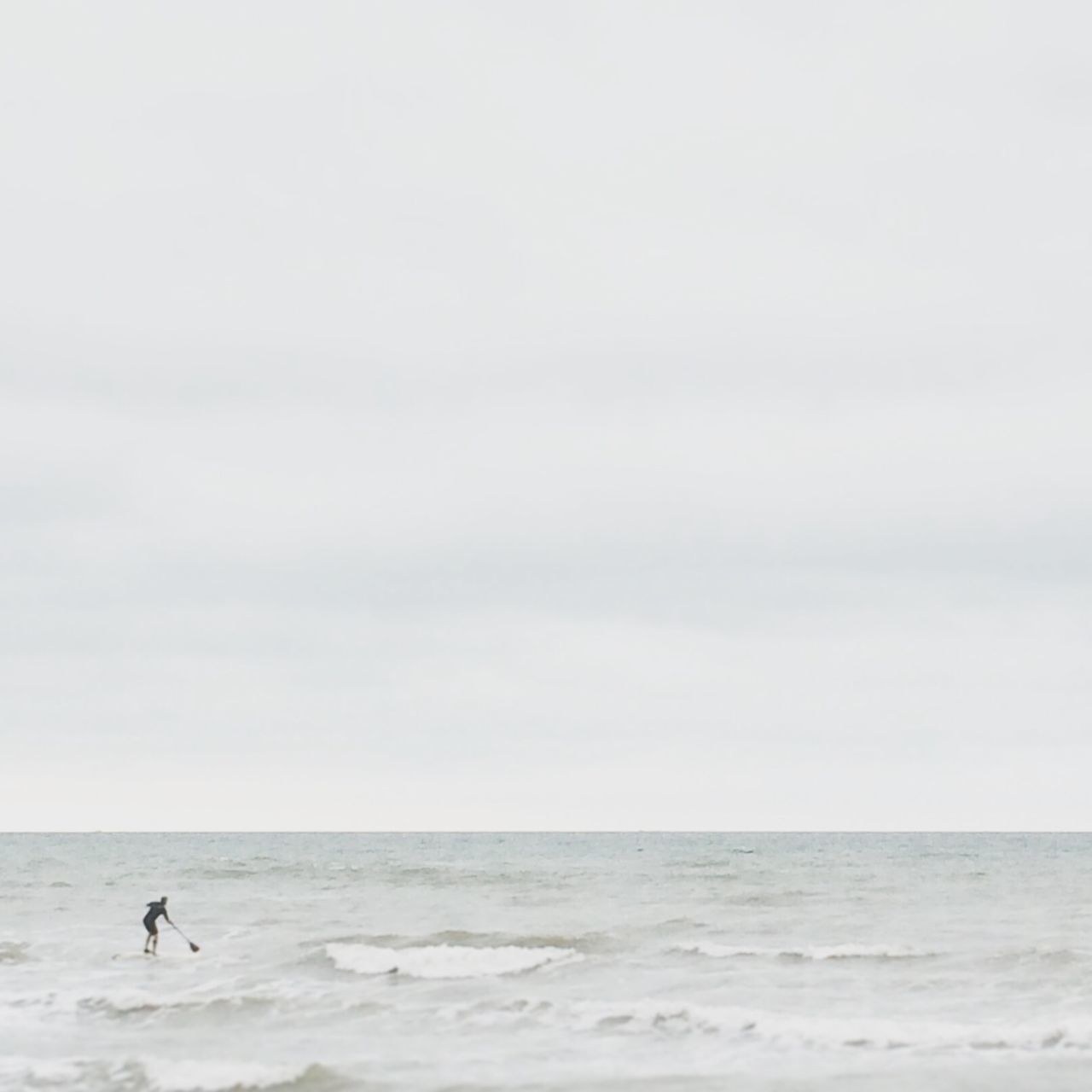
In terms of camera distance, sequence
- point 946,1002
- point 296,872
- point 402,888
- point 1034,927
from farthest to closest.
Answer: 1. point 296,872
2. point 402,888
3. point 1034,927
4. point 946,1002

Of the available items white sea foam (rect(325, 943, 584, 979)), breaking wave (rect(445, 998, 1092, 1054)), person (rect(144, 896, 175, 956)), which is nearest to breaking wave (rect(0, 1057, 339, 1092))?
breaking wave (rect(445, 998, 1092, 1054))

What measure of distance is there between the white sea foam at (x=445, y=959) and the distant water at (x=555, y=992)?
0.37 ft

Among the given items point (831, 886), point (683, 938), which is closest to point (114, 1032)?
point (683, 938)

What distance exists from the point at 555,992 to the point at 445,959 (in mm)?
5321

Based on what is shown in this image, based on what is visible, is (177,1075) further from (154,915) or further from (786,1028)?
(154,915)

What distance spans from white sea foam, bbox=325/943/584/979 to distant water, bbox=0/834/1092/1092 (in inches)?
4.4

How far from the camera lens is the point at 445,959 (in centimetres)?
3042

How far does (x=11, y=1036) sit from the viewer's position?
21.5 m

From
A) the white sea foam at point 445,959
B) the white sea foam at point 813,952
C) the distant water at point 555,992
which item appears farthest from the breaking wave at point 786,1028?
the white sea foam at point 813,952

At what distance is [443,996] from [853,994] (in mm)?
7119

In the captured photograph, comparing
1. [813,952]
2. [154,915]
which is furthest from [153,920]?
[813,952]

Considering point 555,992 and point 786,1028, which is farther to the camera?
point 555,992

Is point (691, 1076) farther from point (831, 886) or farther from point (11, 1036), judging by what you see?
point (831, 886)

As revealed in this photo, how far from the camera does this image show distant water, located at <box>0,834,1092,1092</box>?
18.9 meters
